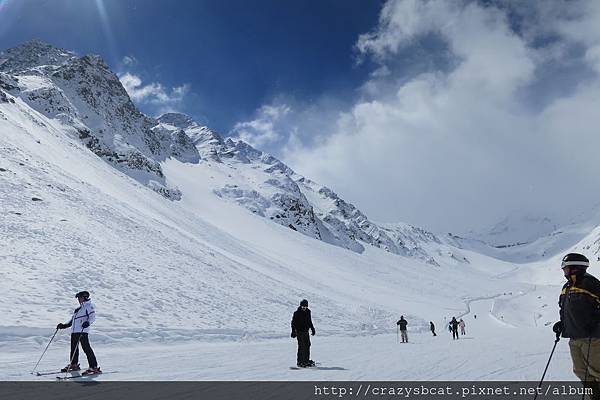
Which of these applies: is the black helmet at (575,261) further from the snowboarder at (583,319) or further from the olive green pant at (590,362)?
the olive green pant at (590,362)

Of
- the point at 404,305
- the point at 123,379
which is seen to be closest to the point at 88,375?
the point at 123,379

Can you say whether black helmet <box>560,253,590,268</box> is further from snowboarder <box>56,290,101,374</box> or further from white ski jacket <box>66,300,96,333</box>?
white ski jacket <box>66,300,96,333</box>

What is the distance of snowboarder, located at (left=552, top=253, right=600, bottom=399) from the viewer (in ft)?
21.3

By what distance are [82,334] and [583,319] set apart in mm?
10556

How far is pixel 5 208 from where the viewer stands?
1067 inches

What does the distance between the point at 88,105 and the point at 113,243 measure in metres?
111

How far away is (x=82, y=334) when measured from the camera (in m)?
10.7

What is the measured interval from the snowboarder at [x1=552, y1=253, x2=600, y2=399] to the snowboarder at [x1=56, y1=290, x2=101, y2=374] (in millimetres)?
9856

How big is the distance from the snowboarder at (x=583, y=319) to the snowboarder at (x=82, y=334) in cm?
986

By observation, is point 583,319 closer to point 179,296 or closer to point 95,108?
point 179,296

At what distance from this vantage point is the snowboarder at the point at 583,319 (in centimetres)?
649

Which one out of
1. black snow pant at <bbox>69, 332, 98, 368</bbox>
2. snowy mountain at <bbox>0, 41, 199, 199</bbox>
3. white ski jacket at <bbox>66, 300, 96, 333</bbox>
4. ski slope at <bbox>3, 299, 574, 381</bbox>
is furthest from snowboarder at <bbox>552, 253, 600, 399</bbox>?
snowy mountain at <bbox>0, 41, 199, 199</bbox>

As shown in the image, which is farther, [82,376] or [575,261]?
[82,376]

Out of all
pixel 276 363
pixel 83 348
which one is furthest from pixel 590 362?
pixel 83 348
